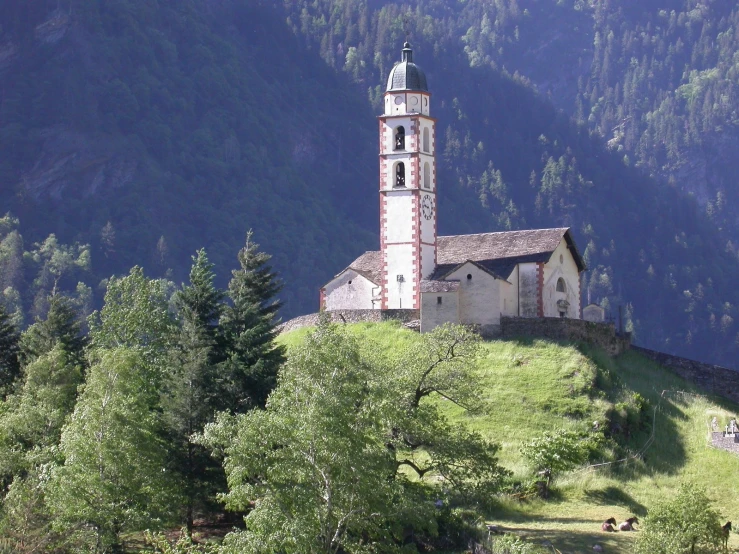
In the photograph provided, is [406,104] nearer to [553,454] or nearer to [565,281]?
[565,281]

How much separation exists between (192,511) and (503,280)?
2390 cm

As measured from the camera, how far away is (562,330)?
6756 cm

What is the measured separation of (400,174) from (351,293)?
6.79m

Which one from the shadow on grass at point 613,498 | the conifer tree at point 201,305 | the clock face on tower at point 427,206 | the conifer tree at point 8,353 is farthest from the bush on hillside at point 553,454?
the conifer tree at point 8,353

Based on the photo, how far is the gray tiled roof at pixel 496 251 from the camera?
7150 centimetres

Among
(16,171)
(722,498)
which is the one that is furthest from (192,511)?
(16,171)

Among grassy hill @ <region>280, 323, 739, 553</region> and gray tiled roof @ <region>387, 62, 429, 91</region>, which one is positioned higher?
gray tiled roof @ <region>387, 62, 429, 91</region>

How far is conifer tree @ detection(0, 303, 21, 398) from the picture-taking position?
64669 millimetres

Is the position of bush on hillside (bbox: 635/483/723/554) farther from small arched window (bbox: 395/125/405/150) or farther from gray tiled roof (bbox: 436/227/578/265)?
small arched window (bbox: 395/125/405/150)

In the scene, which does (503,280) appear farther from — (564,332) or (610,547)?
(610,547)

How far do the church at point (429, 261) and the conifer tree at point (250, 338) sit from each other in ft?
40.3

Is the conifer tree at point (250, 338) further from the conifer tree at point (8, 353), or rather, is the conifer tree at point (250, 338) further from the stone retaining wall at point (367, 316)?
the conifer tree at point (8, 353)

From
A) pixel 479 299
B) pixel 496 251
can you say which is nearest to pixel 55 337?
pixel 479 299

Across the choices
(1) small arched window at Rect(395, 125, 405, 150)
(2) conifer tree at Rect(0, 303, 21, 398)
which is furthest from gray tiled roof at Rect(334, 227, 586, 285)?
(2) conifer tree at Rect(0, 303, 21, 398)
